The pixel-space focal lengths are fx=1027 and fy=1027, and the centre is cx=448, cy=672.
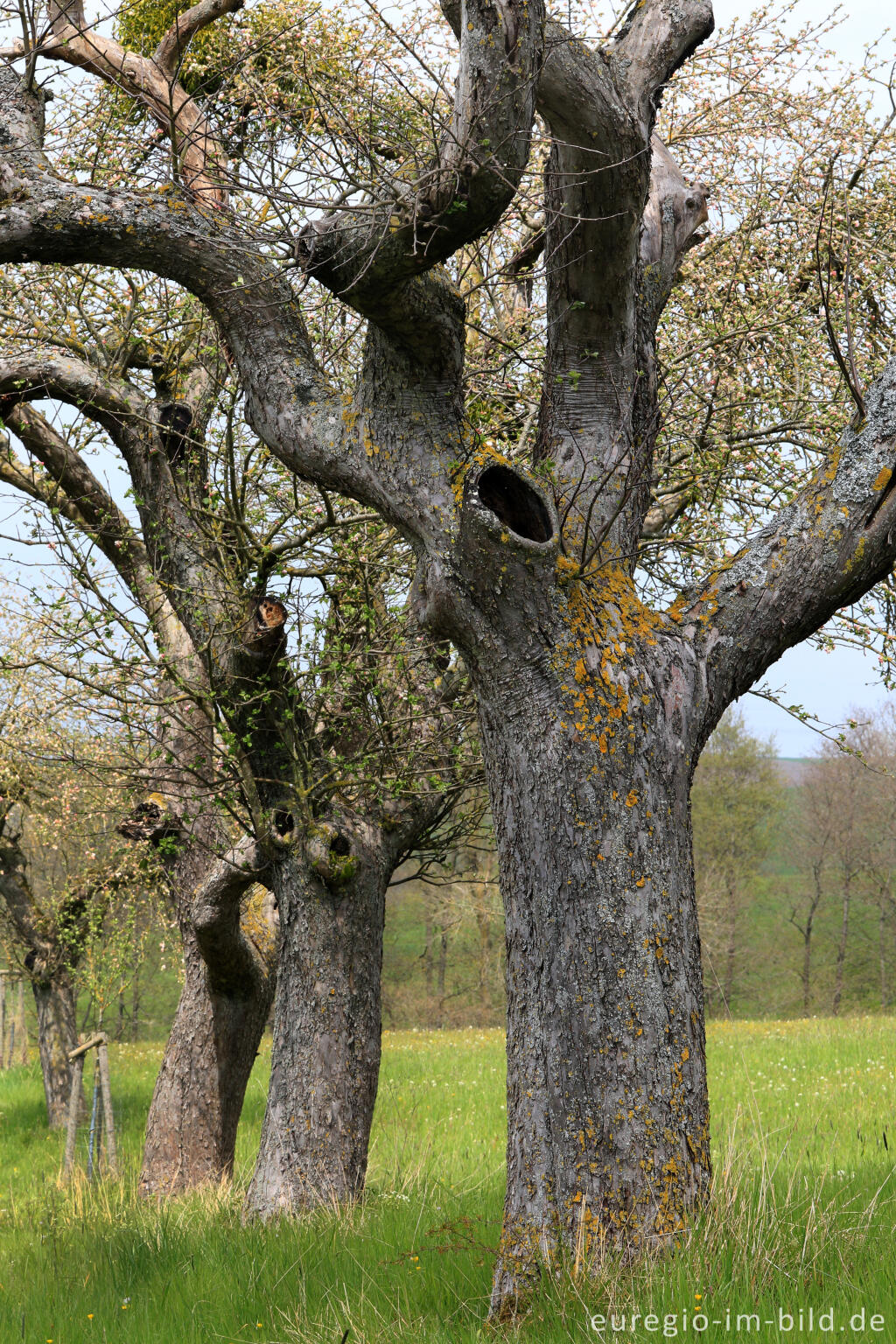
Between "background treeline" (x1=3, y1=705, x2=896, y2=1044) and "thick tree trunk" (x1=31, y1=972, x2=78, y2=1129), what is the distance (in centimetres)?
2353

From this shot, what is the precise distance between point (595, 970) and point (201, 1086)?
5950 millimetres

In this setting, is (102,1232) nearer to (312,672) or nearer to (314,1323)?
(314,1323)

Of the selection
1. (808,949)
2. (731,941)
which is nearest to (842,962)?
(808,949)

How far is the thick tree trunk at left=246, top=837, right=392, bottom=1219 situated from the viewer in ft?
22.5

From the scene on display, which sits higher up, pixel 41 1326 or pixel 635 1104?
pixel 635 1104

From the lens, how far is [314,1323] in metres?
4.19

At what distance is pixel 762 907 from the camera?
53.4m

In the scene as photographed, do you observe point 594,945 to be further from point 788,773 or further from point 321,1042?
point 788,773

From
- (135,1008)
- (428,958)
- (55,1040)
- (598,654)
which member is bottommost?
(135,1008)

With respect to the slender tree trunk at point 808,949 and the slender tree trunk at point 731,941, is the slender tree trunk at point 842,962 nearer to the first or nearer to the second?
the slender tree trunk at point 808,949

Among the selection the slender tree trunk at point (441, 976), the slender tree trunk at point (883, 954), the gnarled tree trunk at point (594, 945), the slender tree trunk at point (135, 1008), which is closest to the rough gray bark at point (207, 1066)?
the gnarled tree trunk at point (594, 945)

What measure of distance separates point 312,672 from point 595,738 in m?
2.56

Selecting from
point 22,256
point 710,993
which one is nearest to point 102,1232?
point 22,256

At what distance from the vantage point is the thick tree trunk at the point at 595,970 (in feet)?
13.0
